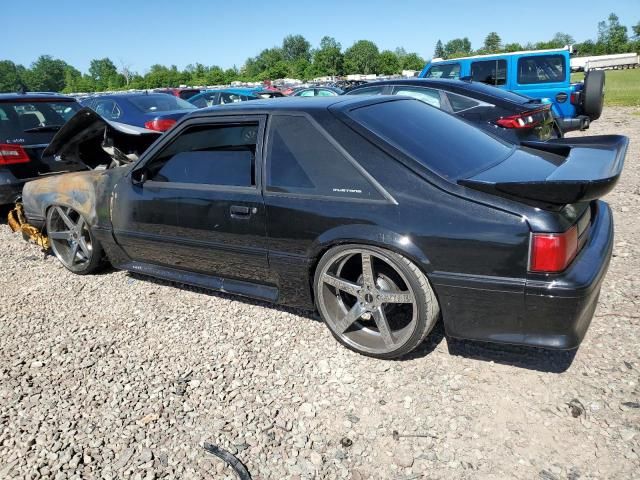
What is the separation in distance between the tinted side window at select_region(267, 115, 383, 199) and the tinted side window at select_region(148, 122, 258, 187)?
177mm

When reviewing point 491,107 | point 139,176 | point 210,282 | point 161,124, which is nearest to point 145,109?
point 161,124

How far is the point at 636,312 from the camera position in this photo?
10.3 ft

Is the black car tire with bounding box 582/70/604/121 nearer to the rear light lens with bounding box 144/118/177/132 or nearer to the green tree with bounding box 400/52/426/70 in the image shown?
the rear light lens with bounding box 144/118/177/132

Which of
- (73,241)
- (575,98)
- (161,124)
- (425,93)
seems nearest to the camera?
(73,241)

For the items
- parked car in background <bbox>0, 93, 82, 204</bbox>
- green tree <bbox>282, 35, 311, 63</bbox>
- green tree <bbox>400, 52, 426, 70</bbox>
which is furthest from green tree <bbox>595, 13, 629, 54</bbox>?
parked car in background <bbox>0, 93, 82, 204</bbox>

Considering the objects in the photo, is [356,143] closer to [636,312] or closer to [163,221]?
[163,221]

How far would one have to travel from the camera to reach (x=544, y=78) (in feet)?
32.9

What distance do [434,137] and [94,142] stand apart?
3.18 metres

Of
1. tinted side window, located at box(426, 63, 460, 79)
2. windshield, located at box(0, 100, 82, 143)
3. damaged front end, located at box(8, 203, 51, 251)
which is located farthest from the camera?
tinted side window, located at box(426, 63, 460, 79)

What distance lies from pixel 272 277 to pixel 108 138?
232 cm

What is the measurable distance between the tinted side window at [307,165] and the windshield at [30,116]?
13.6 feet

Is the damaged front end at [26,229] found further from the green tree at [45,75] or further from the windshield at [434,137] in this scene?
the green tree at [45,75]

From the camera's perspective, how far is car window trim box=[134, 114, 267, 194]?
3084 millimetres

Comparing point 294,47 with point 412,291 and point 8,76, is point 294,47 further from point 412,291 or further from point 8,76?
point 412,291
